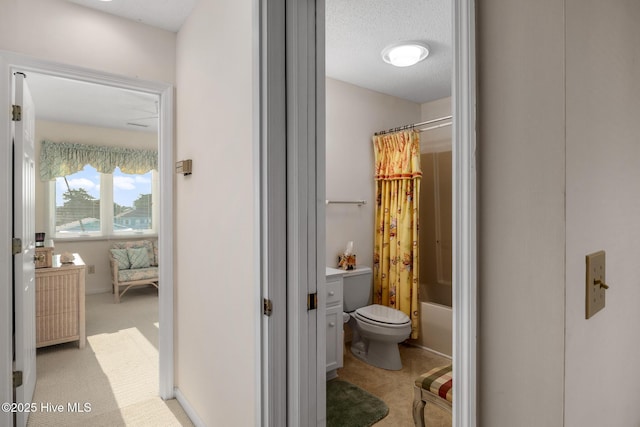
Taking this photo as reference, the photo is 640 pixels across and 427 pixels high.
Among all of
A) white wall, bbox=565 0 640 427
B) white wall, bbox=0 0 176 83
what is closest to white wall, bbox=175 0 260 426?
white wall, bbox=0 0 176 83

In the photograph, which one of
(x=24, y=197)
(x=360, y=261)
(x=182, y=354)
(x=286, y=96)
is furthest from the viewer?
(x=360, y=261)

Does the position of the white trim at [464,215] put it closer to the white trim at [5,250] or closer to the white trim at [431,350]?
the white trim at [5,250]

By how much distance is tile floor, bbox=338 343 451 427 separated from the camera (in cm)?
211

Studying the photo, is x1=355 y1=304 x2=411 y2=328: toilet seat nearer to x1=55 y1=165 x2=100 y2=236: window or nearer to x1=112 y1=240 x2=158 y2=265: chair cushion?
x1=112 y1=240 x2=158 y2=265: chair cushion

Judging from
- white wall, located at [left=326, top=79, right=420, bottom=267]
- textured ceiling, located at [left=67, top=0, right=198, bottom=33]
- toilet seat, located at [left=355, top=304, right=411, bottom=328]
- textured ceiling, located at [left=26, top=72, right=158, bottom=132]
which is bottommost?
toilet seat, located at [left=355, top=304, right=411, bottom=328]

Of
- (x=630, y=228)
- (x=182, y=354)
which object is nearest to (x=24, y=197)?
(x=182, y=354)

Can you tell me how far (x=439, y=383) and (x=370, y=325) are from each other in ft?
3.56

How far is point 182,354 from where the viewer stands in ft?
7.39

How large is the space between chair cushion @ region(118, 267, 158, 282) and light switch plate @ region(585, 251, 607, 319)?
5659 mm

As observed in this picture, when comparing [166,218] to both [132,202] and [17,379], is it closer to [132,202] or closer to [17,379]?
[17,379]

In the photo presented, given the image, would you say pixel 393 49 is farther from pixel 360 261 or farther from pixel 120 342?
pixel 120 342

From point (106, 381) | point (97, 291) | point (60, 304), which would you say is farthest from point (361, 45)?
point (97, 291)

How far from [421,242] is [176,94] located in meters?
2.79

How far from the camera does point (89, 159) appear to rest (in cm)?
534
